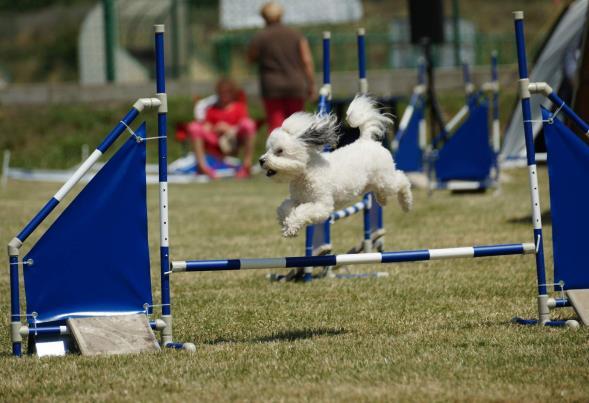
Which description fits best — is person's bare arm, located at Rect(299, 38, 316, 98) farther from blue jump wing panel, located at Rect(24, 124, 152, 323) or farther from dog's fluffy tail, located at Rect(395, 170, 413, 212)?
blue jump wing panel, located at Rect(24, 124, 152, 323)

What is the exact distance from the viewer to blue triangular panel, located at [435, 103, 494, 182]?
12969mm

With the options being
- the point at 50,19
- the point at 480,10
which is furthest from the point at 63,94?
the point at 480,10

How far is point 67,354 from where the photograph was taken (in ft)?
17.3

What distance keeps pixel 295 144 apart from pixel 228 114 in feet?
36.6

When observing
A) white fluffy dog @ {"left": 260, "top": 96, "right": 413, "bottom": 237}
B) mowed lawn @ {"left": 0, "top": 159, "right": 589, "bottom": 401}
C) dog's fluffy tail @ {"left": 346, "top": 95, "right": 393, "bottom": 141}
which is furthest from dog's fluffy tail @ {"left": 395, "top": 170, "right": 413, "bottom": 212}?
mowed lawn @ {"left": 0, "top": 159, "right": 589, "bottom": 401}

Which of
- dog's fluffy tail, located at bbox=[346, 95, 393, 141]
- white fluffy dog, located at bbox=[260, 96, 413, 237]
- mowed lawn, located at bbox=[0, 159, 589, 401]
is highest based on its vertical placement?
dog's fluffy tail, located at bbox=[346, 95, 393, 141]

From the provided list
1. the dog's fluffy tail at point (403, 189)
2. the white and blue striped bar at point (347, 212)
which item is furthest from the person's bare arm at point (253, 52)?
the dog's fluffy tail at point (403, 189)

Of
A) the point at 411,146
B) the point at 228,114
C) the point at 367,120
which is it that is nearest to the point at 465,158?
the point at 411,146

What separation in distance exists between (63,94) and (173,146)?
9.35 ft

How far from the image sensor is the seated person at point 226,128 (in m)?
16.4

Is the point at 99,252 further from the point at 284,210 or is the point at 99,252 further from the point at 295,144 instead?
the point at 295,144

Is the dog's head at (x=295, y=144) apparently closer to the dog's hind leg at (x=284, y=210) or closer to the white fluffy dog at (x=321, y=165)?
the white fluffy dog at (x=321, y=165)

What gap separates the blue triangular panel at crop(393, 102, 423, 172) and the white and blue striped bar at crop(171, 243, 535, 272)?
6.73 m

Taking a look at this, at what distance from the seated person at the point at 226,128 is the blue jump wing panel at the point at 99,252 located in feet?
35.9
